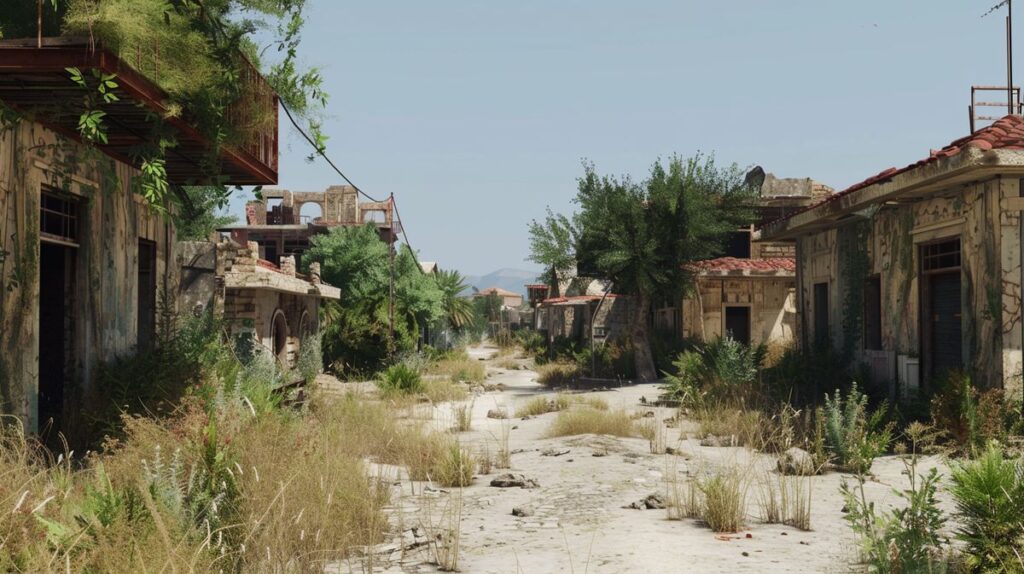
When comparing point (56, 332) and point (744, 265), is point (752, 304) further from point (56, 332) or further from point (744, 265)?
point (56, 332)

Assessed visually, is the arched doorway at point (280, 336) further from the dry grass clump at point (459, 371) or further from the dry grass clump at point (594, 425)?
the dry grass clump at point (594, 425)

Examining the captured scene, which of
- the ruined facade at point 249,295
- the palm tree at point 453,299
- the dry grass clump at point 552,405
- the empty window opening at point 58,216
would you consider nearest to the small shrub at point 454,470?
the empty window opening at point 58,216

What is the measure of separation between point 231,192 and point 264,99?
4.29 feet

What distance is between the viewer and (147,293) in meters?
12.2

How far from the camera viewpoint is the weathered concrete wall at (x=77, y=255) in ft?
27.9

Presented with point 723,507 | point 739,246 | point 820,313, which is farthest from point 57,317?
point 739,246

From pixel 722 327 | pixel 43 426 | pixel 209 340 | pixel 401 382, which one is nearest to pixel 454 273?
pixel 722 327

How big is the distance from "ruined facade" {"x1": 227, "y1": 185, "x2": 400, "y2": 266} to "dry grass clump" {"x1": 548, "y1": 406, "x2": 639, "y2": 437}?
107 ft

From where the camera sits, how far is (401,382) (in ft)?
62.0

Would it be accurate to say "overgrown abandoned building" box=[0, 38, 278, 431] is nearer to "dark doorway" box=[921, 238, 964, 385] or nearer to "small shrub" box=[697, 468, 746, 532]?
"small shrub" box=[697, 468, 746, 532]

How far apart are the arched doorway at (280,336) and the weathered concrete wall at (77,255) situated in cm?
759

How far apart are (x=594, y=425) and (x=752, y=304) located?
43.2 ft

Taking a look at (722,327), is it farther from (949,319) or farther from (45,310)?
(45,310)

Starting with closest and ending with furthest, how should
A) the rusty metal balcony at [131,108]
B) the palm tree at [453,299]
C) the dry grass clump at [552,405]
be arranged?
1. the rusty metal balcony at [131,108]
2. the dry grass clump at [552,405]
3. the palm tree at [453,299]
